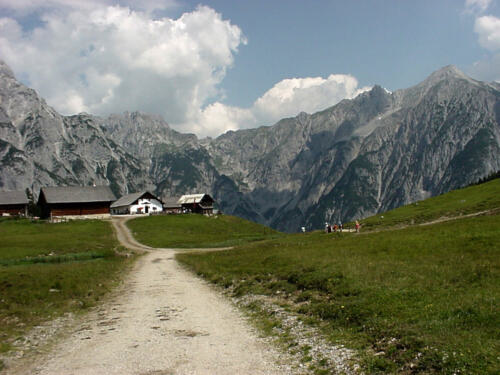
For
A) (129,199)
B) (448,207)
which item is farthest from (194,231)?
(129,199)

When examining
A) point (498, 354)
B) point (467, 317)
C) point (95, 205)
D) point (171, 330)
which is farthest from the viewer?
point (95, 205)

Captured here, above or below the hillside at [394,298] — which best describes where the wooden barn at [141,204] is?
above

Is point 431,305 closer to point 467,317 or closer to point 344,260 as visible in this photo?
point 467,317

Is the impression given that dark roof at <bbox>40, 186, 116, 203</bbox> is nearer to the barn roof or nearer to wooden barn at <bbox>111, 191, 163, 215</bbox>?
wooden barn at <bbox>111, 191, 163, 215</bbox>

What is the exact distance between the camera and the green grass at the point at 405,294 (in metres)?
12.3

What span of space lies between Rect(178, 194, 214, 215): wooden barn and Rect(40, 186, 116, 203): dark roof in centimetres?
4834

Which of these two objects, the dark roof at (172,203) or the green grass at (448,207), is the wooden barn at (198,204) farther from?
the green grass at (448,207)

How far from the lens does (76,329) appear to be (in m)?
19.8

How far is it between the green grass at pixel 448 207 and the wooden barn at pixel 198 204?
324 ft

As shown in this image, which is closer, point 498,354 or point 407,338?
point 498,354

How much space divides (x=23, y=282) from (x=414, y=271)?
27286 millimetres

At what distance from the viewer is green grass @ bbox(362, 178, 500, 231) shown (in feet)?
215

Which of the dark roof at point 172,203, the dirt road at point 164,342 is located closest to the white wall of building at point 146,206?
the dark roof at point 172,203

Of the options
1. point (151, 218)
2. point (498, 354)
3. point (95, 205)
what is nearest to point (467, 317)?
point (498, 354)
